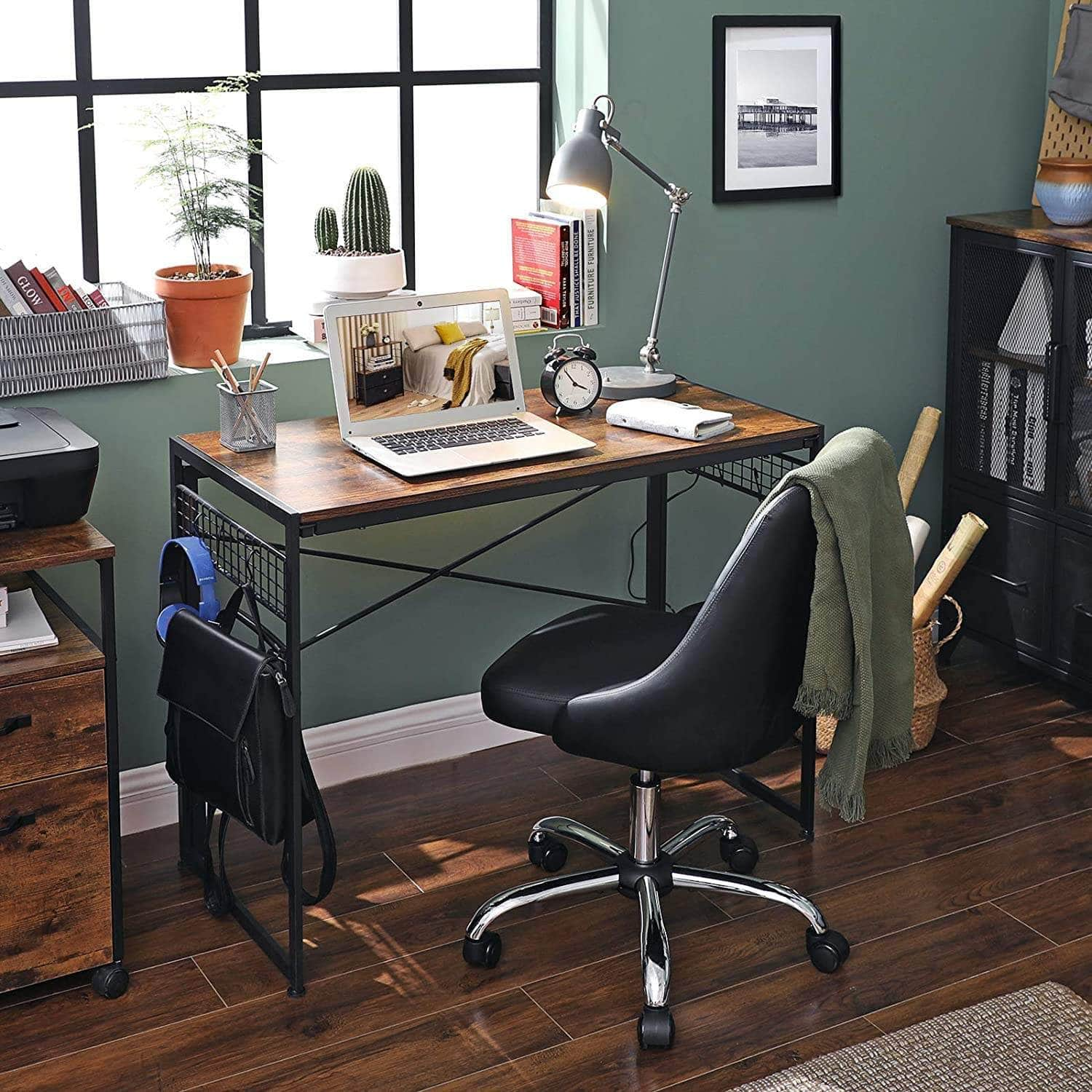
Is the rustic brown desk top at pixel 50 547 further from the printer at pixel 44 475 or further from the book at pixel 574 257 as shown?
the book at pixel 574 257

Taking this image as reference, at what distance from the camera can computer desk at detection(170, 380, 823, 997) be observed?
2408mm

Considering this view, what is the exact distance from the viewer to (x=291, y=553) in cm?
234

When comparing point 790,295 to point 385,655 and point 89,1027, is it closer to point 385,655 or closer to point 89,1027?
point 385,655

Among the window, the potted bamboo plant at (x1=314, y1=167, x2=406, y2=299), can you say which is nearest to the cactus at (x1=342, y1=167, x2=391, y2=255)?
the potted bamboo plant at (x1=314, y1=167, x2=406, y2=299)

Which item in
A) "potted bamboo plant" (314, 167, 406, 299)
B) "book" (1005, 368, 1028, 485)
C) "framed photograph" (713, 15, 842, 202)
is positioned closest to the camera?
"potted bamboo plant" (314, 167, 406, 299)

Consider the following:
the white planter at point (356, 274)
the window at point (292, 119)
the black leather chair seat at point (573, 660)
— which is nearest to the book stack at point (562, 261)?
the window at point (292, 119)

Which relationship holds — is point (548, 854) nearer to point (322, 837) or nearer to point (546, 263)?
point (322, 837)

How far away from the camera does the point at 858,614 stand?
2270mm

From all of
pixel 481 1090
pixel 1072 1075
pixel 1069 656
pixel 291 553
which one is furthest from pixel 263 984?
pixel 1069 656

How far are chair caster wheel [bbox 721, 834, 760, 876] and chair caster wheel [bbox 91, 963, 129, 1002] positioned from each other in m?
1.09

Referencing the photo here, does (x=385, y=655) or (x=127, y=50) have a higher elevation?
(x=127, y=50)

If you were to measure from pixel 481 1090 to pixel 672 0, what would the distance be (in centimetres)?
215

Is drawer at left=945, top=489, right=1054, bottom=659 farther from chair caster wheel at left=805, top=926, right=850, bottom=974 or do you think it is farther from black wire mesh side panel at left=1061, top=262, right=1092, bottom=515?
A: chair caster wheel at left=805, top=926, right=850, bottom=974

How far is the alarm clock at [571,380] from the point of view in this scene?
287 cm
